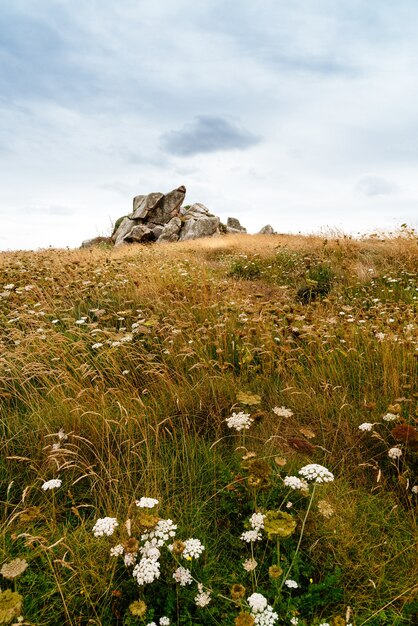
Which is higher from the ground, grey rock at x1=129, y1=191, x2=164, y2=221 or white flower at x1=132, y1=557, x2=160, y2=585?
grey rock at x1=129, y1=191, x2=164, y2=221

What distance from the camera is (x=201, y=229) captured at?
24.2 metres

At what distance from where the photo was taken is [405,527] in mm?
2268

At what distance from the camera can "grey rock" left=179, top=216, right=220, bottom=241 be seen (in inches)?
946

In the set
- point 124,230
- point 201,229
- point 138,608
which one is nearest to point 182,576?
point 138,608

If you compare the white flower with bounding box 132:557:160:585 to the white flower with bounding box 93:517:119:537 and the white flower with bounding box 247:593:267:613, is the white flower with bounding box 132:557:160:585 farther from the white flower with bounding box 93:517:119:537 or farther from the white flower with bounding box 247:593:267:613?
the white flower with bounding box 247:593:267:613

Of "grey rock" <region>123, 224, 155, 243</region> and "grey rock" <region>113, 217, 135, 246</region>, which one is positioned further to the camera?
"grey rock" <region>113, 217, 135, 246</region>

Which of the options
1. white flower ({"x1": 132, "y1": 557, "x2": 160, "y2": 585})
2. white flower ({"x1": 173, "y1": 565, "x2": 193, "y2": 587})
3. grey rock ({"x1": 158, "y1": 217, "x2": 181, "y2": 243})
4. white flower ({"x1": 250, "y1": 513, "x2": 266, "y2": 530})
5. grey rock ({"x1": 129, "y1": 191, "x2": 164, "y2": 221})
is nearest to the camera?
white flower ({"x1": 132, "y1": 557, "x2": 160, "y2": 585})

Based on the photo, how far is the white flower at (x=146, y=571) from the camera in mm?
1581

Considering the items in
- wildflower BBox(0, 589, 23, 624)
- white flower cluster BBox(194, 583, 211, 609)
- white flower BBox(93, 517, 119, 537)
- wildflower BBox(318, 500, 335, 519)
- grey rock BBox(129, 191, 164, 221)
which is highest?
grey rock BBox(129, 191, 164, 221)

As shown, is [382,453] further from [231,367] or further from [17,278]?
[17,278]

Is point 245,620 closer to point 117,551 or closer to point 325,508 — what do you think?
point 117,551

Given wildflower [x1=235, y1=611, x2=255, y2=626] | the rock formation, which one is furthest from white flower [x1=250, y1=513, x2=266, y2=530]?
the rock formation

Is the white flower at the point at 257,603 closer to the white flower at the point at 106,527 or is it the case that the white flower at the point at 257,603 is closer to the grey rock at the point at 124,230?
the white flower at the point at 106,527

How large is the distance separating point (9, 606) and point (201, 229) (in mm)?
23556
